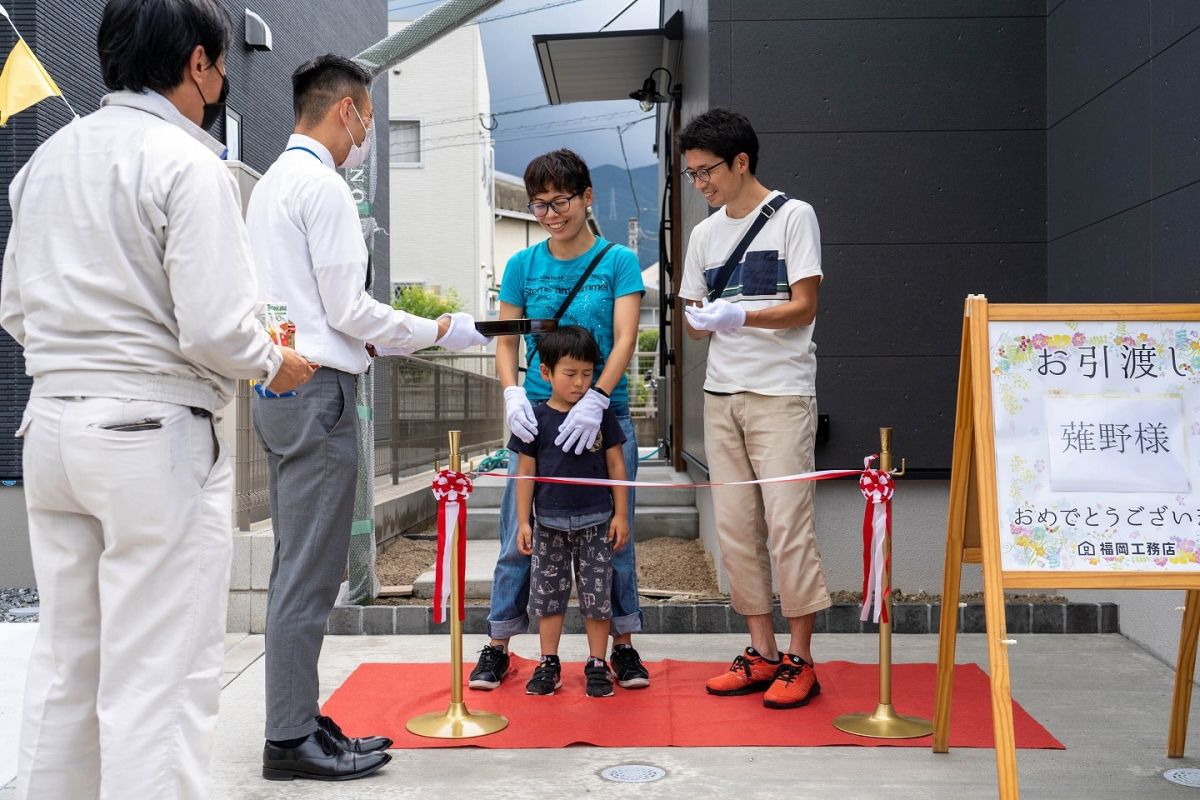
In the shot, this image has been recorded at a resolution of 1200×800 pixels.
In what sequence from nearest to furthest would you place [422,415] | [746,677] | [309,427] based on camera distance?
1. [309,427]
2. [746,677]
3. [422,415]

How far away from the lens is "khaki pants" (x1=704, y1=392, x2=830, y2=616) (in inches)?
146

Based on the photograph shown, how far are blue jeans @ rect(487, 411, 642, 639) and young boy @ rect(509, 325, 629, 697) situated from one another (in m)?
0.08

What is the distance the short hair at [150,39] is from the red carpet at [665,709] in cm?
208

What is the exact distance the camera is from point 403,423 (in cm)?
735

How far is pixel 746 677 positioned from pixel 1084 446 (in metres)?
1.54

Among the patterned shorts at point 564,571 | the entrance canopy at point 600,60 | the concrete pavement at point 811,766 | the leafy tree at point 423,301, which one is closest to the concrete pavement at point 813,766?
the concrete pavement at point 811,766

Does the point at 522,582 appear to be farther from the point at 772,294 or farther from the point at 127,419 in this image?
the point at 127,419

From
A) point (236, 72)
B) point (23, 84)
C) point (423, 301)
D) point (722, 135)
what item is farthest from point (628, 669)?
point (423, 301)

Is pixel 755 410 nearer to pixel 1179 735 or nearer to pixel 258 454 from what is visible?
pixel 1179 735

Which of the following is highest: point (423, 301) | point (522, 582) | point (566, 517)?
point (423, 301)

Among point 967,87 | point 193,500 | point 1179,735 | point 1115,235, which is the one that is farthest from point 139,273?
point 967,87

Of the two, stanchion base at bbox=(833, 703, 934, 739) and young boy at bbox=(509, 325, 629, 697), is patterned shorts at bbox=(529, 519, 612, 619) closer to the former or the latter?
young boy at bbox=(509, 325, 629, 697)

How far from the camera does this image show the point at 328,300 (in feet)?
9.68

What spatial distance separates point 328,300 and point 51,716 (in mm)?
1282
